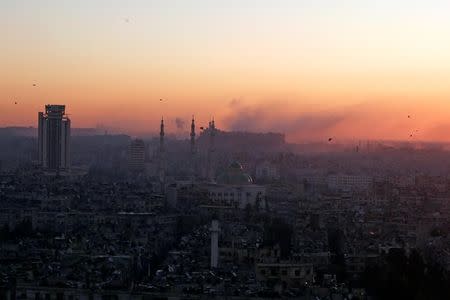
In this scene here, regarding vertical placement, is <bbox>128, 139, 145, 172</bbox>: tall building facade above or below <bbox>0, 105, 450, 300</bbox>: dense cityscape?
above

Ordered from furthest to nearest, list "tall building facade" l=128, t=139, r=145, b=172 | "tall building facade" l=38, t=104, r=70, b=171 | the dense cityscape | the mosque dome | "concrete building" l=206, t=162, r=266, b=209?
"tall building facade" l=128, t=139, r=145, b=172 → "tall building facade" l=38, t=104, r=70, b=171 → the mosque dome → "concrete building" l=206, t=162, r=266, b=209 → the dense cityscape

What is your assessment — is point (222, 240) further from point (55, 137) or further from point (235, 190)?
point (55, 137)

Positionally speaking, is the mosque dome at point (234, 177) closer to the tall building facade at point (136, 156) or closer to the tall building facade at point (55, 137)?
the tall building facade at point (55, 137)

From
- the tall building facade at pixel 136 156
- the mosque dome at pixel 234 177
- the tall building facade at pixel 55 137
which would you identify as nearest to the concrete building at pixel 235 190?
the mosque dome at pixel 234 177

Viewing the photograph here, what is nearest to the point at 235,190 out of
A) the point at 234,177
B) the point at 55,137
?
the point at 234,177

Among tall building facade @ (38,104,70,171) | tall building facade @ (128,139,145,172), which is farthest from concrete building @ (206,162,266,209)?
tall building facade @ (128,139,145,172)

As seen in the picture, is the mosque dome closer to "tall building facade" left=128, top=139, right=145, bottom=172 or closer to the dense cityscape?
the dense cityscape

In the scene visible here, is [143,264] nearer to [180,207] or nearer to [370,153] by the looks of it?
[180,207]

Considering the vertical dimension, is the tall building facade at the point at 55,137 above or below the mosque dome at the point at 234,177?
above
